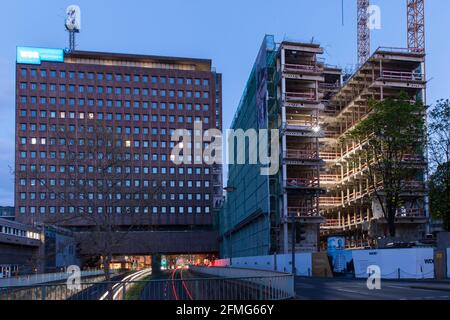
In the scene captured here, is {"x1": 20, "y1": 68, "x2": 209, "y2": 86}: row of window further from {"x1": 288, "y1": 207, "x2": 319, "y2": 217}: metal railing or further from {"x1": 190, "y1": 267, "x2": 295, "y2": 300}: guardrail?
{"x1": 190, "y1": 267, "x2": 295, "y2": 300}: guardrail

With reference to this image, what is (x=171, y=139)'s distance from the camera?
13850 cm

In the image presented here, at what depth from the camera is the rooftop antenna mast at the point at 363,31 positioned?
126500mm

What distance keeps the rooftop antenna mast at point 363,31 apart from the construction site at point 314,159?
138 feet

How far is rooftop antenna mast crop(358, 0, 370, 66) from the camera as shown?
415ft

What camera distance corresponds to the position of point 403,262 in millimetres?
41250

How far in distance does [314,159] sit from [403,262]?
31.1 metres

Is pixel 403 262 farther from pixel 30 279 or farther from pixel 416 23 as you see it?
pixel 416 23

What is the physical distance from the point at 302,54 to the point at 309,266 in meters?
33.0

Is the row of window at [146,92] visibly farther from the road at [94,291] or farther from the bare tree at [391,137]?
the road at [94,291]

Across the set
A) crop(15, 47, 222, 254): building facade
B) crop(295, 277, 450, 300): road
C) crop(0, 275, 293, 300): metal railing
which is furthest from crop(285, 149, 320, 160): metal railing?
crop(15, 47, 222, 254): building facade

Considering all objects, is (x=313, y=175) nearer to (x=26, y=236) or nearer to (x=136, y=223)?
(x=26, y=236)

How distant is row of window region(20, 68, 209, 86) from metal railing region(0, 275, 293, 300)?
123 meters

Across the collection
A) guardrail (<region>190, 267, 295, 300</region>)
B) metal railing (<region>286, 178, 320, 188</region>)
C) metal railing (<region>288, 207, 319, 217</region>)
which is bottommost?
guardrail (<region>190, 267, 295, 300</region>)

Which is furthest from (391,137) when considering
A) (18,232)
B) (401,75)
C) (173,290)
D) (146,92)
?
(146,92)
